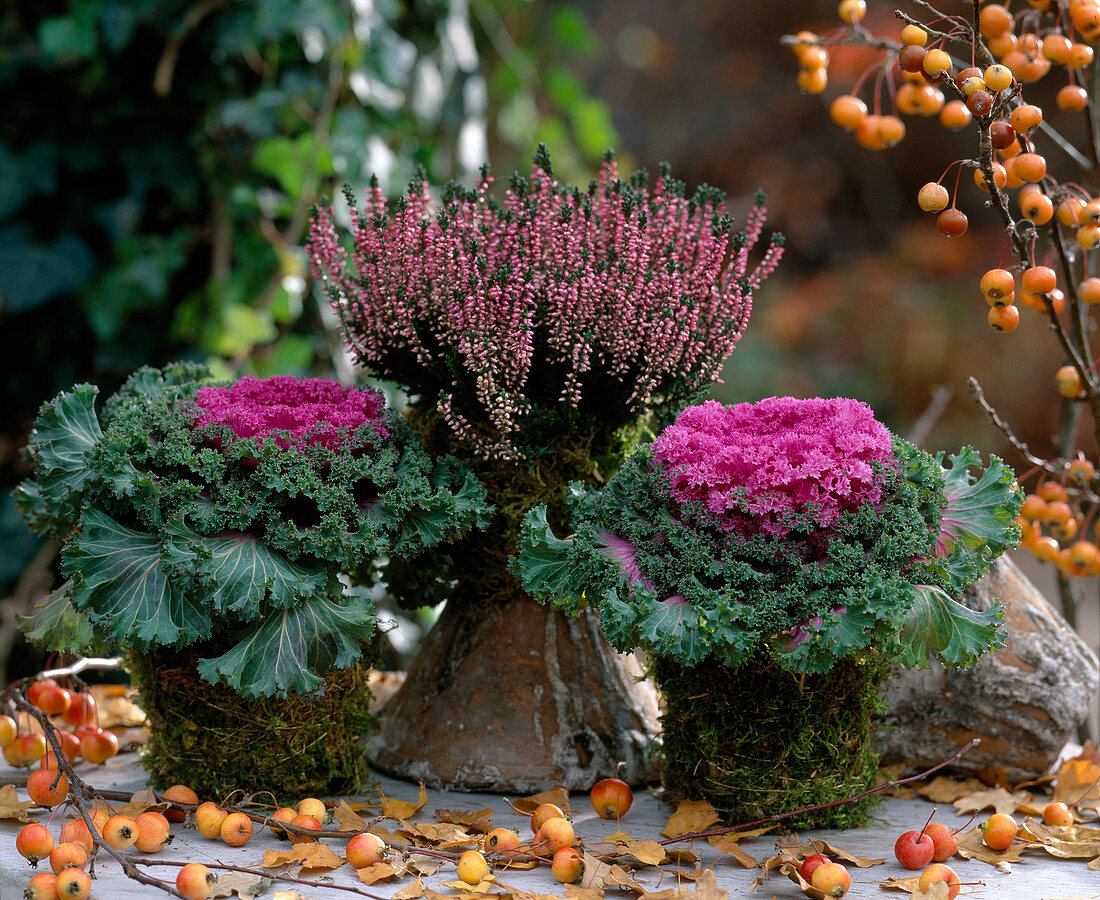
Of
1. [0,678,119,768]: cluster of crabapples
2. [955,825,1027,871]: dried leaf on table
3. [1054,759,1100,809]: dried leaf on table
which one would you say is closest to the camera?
[955,825,1027,871]: dried leaf on table

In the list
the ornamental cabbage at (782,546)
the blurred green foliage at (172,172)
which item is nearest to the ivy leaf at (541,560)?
the ornamental cabbage at (782,546)

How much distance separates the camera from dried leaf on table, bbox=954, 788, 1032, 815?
1514 millimetres

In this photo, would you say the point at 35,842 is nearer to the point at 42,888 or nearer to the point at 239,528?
the point at 42,888

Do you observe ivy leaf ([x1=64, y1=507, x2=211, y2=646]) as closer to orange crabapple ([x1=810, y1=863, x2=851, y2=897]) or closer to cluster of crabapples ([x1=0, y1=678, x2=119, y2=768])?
cluster of crabapples ([x1=0, y1=678, x2=119, y2=768])

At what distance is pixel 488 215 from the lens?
1.55 metres

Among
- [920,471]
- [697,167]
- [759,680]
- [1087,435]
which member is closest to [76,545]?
[759,680]

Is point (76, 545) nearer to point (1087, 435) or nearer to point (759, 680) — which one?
point (759, 680)

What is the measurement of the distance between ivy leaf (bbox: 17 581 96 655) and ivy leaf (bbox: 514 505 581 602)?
62cm

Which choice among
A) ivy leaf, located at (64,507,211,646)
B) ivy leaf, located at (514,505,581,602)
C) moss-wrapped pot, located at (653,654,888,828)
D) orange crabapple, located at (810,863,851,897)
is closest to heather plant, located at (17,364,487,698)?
ivy leaf, located at (64,507,211,646)

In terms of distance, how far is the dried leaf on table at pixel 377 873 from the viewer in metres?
1.22

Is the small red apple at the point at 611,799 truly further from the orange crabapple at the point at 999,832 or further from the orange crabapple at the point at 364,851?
the orange crabapple at the point at 999,832

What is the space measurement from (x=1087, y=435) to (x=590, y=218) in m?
4.13

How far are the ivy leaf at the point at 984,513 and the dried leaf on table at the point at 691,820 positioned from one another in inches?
18.8

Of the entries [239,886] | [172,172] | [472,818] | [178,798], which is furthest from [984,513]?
[172,172]
